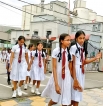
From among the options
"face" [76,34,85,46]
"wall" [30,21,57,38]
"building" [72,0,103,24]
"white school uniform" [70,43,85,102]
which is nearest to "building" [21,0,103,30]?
"building" [72,0,103,24]

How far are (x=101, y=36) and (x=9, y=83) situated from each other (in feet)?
78.8

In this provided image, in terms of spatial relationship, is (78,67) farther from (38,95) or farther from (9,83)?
(9,83)

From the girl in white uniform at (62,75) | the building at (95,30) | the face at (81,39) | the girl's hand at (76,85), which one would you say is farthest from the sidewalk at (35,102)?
the building at (95,30)

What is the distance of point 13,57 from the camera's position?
616 centimetres

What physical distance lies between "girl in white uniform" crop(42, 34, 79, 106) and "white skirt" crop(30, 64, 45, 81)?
8.74ft

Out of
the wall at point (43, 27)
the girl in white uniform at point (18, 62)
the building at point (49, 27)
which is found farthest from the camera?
the wall at point (43, 27)

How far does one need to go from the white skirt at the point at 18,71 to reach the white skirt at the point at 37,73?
1.52 ft

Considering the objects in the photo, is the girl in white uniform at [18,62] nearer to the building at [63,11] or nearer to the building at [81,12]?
the building at [63,11]

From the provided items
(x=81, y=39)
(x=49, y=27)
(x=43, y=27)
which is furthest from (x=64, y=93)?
(x=43, y=27)

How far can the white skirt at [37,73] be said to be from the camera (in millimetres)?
6613

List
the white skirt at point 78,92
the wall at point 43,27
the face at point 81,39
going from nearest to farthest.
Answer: the white skirt at point 78,92 < the face at point 81,39 < the wall at point 43,27

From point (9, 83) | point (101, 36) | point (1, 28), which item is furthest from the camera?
point (1, 28)

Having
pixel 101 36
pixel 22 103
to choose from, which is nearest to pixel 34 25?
pixel 101 36

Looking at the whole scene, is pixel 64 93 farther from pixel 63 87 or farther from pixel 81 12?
pixel 81 12
